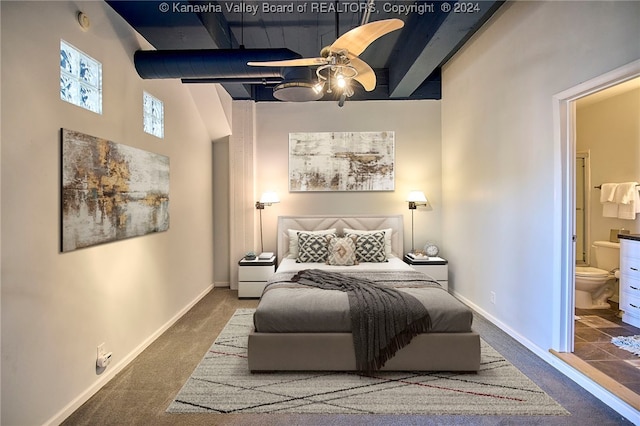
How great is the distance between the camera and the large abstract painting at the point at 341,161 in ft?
15.9

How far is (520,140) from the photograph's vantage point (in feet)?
9.65

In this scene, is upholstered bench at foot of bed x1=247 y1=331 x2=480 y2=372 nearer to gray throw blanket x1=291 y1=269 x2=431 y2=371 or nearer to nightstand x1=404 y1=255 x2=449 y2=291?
gray throw blanket x1=291 y1=269 x2=431 y2=371

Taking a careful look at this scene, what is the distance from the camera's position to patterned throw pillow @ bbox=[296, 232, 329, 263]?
4141 millimetres

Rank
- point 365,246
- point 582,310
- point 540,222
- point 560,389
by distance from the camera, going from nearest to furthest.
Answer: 1. point 560,389
2. point 540,222
3. point 582,310
4. point 365,246

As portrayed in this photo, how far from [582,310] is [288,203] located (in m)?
4.10

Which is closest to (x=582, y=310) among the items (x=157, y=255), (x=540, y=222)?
(x=540, y=222)

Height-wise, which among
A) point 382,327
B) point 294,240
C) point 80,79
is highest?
point 80,79

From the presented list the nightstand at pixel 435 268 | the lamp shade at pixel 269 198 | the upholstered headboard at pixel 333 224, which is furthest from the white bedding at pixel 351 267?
the lamp shade at pixel 269 198

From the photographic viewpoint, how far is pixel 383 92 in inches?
189

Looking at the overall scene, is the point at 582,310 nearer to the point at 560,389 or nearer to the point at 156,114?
the point at 560,389

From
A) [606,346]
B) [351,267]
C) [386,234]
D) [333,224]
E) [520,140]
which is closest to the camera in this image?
[606,346]

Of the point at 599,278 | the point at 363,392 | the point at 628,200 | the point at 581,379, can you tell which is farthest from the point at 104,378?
the point at 628,200

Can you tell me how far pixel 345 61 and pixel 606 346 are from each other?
3369 millimetres

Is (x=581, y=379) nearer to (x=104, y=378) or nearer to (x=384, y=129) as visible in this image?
(x=104, y=378)
